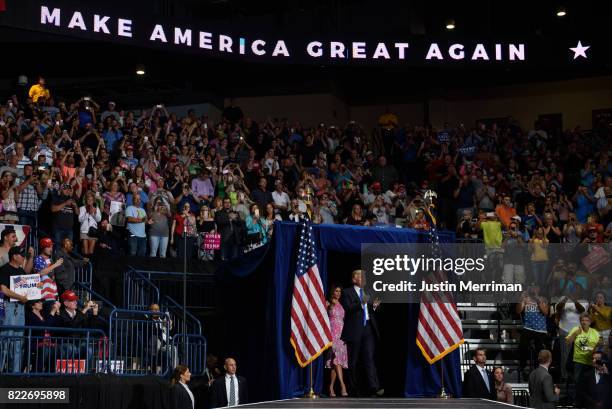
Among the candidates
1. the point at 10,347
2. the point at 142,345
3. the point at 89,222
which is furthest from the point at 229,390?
the point at 89,222

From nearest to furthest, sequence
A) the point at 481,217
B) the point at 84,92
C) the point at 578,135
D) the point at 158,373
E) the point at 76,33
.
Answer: the point at 158,373 → the point at 481,217 → the point at 76,33 → the point at 578,135 → the point at 84,92

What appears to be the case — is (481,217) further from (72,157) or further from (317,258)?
(72,157)

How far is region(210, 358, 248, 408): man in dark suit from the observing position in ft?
53.6

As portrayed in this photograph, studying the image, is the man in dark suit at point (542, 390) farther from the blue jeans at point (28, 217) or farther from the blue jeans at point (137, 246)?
the blue jeans at point (28, 217)

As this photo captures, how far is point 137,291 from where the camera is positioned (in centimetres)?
1994

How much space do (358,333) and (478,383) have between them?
209 centimetres

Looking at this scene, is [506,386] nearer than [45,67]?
Yes

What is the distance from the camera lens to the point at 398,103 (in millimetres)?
36531

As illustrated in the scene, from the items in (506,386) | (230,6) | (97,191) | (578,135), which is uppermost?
(230,6)

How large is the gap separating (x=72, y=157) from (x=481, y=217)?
8672 millimetres

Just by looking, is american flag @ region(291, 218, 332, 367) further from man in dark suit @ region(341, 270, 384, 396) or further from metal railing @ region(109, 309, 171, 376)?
metal railing @ region(109, 309, 171, 376)

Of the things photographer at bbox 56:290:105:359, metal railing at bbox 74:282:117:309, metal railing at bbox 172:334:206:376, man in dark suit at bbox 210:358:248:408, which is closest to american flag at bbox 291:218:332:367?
man in dark suit at bbox 210:358:248:408

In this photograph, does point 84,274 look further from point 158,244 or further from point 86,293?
point 158,244

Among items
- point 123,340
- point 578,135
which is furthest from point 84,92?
point 123,340
